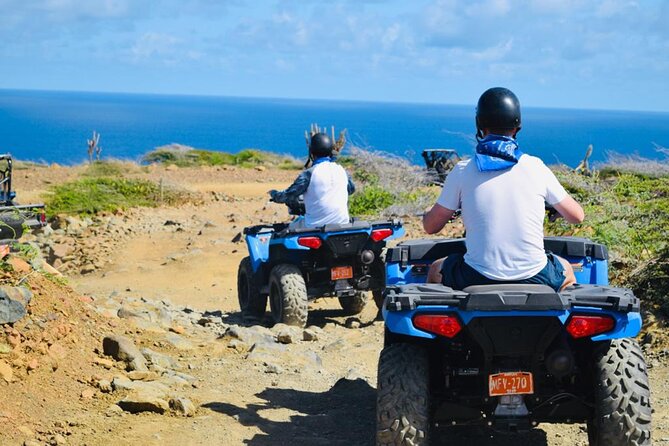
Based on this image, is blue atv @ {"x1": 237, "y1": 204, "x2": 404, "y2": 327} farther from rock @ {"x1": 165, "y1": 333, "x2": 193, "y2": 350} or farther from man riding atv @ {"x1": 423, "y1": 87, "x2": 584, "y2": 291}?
man riding atv @ {"x1": 423, "y1": 87, "x2": 584, "y2": 291}

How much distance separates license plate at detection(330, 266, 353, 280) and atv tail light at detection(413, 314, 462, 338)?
499cm

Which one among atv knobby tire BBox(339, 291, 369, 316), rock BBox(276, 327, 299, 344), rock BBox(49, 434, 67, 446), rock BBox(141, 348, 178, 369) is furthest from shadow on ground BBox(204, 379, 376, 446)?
atv knobby tire BBox(339, 291, 369, 316)

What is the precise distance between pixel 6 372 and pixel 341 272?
4065mm

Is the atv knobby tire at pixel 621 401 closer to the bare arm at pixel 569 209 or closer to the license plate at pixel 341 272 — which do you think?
the bare arm at pixel 569 209

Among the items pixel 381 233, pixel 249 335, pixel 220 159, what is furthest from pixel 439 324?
pixel 220 159

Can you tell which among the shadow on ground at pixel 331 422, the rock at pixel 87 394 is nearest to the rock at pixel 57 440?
the rock at pixel 87 394

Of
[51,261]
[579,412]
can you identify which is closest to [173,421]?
[579,412]

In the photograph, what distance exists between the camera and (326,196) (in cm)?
958

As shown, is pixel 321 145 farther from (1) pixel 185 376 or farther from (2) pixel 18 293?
(2) pixel 18 293

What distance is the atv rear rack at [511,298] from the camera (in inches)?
181

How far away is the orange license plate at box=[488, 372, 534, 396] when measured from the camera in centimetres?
480

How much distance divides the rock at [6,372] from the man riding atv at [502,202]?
9.76ft

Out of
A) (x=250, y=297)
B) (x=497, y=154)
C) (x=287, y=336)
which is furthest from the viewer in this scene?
(x=250, y=297)

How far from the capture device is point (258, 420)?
6281 millimetres
